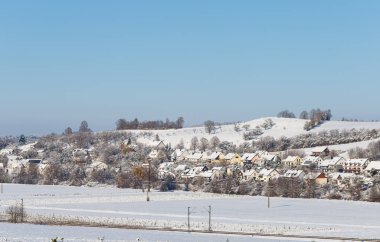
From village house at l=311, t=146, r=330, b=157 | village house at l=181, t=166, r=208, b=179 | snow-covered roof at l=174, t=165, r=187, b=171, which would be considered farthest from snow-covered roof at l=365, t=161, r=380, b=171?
snow-covered roof at l=174, t=165, r=187, b=171

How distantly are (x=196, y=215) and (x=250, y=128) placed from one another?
131m

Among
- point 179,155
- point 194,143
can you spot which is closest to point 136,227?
point 179,155

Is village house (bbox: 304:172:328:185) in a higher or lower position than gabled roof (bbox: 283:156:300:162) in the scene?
lower

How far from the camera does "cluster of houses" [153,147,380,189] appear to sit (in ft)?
316

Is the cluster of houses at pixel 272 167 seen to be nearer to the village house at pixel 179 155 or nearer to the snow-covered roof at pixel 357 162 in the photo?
the snow-covered roof at pixel 357 162

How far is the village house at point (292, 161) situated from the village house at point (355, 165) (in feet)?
31.9

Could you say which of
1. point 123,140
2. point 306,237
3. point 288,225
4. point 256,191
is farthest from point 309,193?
point 123,140

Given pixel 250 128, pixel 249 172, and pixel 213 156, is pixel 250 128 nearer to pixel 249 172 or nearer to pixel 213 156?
pixel 213 156

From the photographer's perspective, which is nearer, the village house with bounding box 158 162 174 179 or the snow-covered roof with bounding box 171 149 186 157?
the village house with bounding box 158 162 174 179

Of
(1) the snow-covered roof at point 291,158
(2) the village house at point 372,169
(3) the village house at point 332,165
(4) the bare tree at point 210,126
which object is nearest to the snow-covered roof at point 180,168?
(1) the snow-covered roof at point 291,158

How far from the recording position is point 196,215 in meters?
→ 52.2

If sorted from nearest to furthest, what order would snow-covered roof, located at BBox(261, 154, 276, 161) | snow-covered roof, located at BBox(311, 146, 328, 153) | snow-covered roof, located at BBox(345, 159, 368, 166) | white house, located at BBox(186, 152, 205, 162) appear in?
snow-covered roof, located at BBox(345, 159, 368, 166) → snow-covered roof, located at BBox(261, 154, 276, 161) → snow-covered roof, located at BBox(311, 146, 328, 153) → white house, located at BBox(186, 152, 205, 162)

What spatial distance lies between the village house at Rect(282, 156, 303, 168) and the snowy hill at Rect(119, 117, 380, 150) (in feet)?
125

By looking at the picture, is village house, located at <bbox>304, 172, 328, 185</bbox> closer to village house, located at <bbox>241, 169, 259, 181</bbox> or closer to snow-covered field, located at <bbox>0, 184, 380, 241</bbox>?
village house, located at <bbox>241, 169, 259, 181</bbox>
